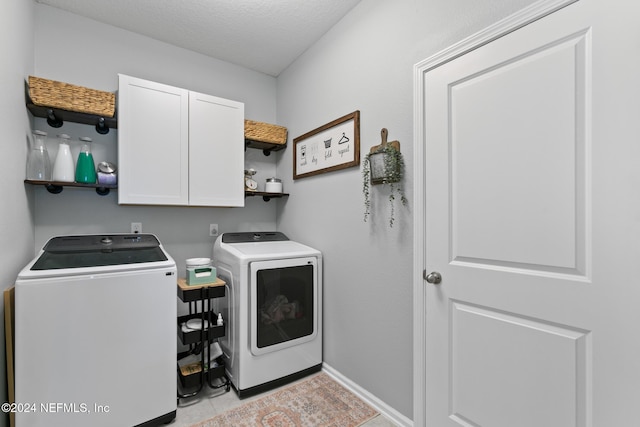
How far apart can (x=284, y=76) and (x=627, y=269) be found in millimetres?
2835

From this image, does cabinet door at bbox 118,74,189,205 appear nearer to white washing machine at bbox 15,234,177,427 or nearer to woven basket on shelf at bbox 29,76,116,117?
woven basket on shelf at bbox 29,76,116,117

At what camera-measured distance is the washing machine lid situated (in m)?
1.57

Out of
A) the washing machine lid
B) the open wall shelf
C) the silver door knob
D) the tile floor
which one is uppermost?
the open wall shelf

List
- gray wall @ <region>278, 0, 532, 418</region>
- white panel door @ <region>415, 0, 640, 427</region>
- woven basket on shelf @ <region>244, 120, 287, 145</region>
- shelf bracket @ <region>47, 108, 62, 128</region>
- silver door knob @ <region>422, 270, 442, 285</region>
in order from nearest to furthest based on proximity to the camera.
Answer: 1. white panel door @ <region>415, 0, 640, 427</region>
2. silver door knob @ <region>422, 270, 442, 285</region>
3. gray wall @ <region>278, 0, 532, 418</region>
4. shelf bracket @ <region>47, 108, 62, 128</region>
5. woven basket on shelf @ <region>244, 120, 287, 145</region>

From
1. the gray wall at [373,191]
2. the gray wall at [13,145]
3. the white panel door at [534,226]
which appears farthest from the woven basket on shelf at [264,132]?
the white panel door at [534,226]

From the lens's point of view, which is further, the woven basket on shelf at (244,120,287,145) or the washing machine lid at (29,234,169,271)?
the woven basket on shelf at (244,120,287,145)

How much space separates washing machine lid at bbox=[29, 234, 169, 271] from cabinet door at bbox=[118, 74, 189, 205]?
0.94ft

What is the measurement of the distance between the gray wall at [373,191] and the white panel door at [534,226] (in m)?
0.13

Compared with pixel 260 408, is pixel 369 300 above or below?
above

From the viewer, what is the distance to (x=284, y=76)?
288cm

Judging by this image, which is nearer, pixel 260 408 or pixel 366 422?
pixel 366 422

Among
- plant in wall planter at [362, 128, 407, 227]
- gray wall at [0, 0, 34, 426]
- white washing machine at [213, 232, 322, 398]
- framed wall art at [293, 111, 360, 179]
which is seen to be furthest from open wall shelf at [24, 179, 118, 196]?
plant in wall planter at [362, 128, 407, 227]

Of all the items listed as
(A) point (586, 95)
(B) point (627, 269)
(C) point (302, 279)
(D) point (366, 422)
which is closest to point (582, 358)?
(B) point (627, 269)

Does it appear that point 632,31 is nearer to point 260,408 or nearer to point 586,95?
point 586,95
